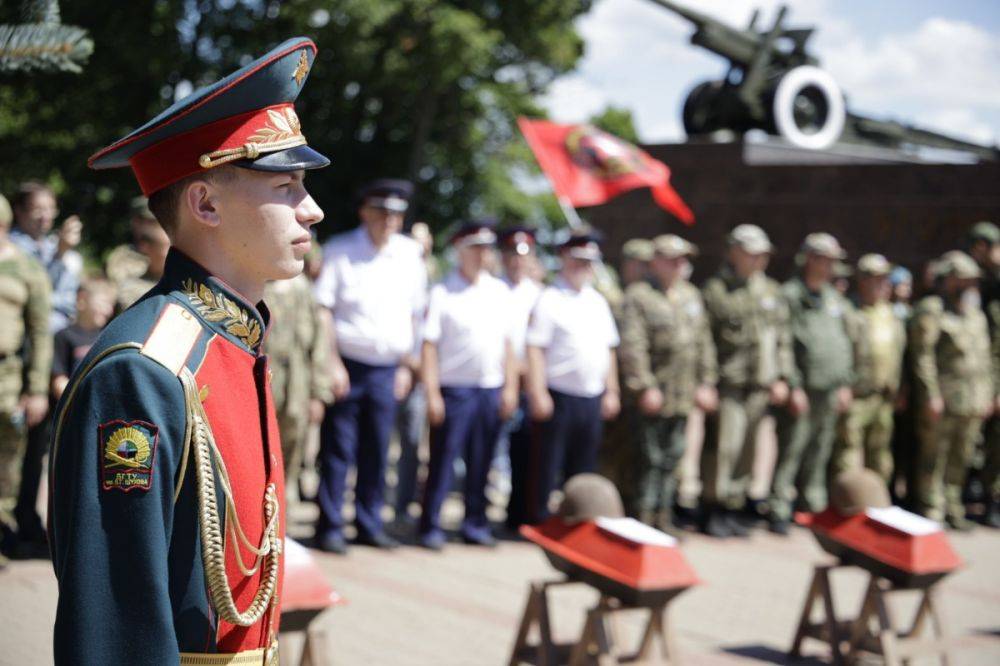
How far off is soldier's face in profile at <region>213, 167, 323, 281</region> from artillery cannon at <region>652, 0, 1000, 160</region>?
13.2 m

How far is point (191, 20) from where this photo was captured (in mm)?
24562

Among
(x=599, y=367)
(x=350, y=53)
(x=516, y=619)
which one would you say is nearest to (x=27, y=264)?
(x=516, y=619)

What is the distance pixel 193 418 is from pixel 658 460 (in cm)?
682

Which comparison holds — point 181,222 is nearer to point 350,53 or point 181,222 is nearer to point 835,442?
Result: point 835,442

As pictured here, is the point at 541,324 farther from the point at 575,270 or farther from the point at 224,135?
the point at 224,135

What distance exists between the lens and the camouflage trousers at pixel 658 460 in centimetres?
848

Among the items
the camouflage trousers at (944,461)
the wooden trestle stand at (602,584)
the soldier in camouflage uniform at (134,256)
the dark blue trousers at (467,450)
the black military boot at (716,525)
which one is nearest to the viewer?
the wooden trestle stand at (602,584)

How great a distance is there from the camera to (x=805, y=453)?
31.3 feet

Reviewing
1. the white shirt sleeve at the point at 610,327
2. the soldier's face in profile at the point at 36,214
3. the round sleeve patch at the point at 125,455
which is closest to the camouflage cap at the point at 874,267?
the white shirt sleeve at the point at 610,327

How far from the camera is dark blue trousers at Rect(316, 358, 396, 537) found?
7.36m

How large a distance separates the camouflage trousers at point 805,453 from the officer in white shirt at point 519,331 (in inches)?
76.9

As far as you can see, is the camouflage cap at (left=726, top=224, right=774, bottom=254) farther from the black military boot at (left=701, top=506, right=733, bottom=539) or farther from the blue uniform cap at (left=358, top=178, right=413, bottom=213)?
the blue uniform cap at (left=358, top=178, right=413, bottom=213)

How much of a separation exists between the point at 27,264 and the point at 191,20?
64.9 ft

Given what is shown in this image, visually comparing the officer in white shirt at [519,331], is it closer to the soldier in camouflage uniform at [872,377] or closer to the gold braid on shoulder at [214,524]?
the soldier in camouflage uniform at [872,377]
